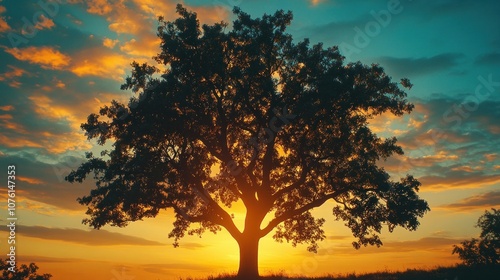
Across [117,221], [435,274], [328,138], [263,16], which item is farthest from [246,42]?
[435,274]

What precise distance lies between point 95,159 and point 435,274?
23311 mm

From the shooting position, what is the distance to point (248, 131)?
2933 cm

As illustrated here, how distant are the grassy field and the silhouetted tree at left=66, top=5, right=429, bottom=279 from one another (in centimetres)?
310

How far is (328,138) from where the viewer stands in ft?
88.7

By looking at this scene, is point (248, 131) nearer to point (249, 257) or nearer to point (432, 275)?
point (249, 257)

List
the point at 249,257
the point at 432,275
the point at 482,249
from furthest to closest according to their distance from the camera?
the point at 482,249 < the point at 249,257 < the point at 432,275

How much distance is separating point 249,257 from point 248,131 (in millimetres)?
9534

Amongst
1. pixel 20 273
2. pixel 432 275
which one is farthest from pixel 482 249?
pixel 20 273

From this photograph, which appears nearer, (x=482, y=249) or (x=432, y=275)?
(x=432, y=275)

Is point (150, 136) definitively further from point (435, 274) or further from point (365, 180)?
point (435, 274)

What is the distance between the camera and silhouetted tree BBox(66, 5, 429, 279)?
82.7 feet

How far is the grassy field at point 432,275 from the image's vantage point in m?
21.8

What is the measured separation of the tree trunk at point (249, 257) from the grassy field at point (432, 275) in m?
0.81

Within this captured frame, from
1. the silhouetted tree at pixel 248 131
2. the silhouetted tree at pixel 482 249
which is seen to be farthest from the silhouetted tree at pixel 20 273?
the silhouetted tree at pixel 482 249
